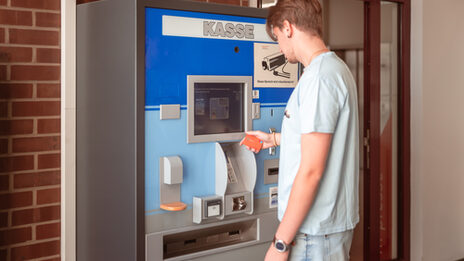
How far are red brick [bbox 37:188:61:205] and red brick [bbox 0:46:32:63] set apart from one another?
2.10ft

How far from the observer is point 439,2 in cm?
445

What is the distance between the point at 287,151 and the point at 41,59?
1.32 metres

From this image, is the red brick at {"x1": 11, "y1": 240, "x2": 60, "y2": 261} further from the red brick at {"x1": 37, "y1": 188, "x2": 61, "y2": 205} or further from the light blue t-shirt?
the light blue t-shirt

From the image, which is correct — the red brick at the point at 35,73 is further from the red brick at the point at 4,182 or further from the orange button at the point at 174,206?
the orange button at the point at 174,206

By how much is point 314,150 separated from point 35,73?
1440mm

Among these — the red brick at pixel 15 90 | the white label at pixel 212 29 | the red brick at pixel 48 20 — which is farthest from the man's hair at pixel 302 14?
the red brick at pixel 15 90

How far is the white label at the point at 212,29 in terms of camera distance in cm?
232

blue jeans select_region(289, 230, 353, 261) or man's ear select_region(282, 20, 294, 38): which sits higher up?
man's ear select_region(282, 20, 294, 38)

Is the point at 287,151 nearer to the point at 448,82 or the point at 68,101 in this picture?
the point at 68,101

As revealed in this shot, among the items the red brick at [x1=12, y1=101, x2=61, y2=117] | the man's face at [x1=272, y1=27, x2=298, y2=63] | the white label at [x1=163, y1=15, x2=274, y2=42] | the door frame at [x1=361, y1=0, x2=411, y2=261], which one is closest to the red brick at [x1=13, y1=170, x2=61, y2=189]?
the red brick at [x1=12, y1=101, x2=61, y2=117]

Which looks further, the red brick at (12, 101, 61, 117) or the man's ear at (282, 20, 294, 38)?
the red brick at (12, 101, 61, 117)

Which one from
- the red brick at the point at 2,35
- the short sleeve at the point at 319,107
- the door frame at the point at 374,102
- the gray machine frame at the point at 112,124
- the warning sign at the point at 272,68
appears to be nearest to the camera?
the short sleeve at the point at 319,107

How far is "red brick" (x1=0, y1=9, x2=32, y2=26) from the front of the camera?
243 centimetres

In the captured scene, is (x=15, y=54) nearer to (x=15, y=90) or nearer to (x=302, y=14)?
(x=15, y=90)
